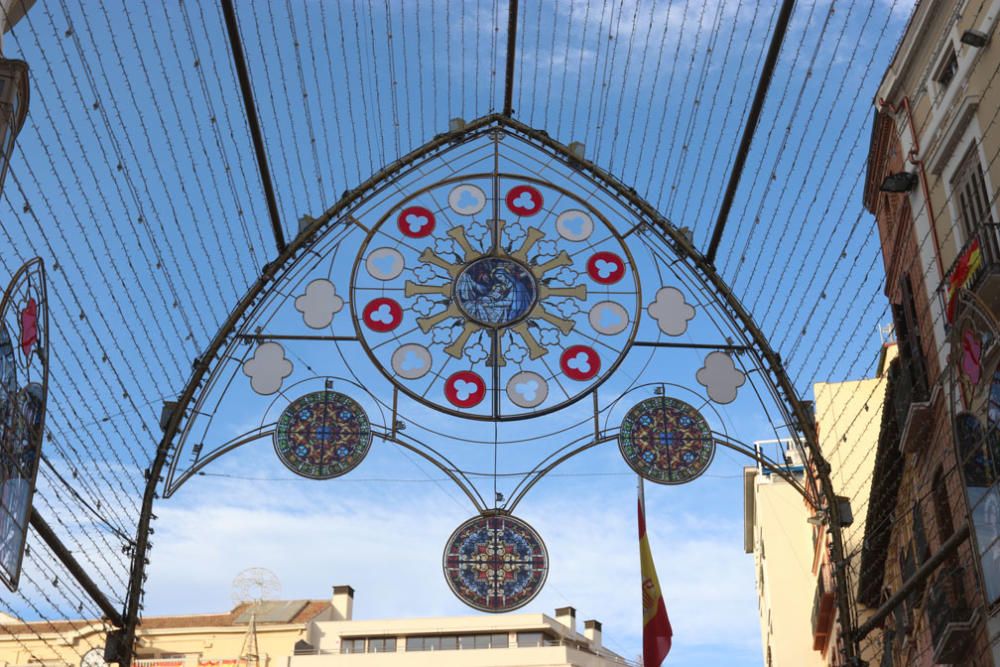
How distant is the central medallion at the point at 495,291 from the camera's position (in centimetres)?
1986

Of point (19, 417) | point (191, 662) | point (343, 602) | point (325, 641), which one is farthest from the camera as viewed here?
point (343, 602)

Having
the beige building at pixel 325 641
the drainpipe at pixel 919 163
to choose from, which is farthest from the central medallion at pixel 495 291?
the beige building at pixel 325 641

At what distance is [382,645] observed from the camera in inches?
1854

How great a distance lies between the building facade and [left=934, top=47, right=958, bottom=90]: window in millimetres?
19

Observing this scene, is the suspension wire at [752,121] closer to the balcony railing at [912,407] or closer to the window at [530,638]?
the balcony railing at [912,407]

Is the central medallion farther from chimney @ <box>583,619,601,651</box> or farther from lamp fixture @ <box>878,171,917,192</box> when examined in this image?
chimney @ <box>583,619,601,651</box>

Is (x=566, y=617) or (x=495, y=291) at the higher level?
(x=566, y=617)

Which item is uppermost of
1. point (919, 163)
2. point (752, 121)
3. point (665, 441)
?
point (752, 121)

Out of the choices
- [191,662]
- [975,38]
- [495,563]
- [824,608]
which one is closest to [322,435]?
[495,563]

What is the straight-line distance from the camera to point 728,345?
20359mm

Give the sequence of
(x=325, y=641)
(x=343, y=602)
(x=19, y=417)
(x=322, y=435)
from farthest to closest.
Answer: (x=343, y=602) < (x=325, y=641) < (x=322, y=435) < (x=19, y=417)

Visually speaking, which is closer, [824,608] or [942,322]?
[942,322]

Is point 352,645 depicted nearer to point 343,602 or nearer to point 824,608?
point 343,602

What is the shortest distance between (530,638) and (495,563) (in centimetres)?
3002
